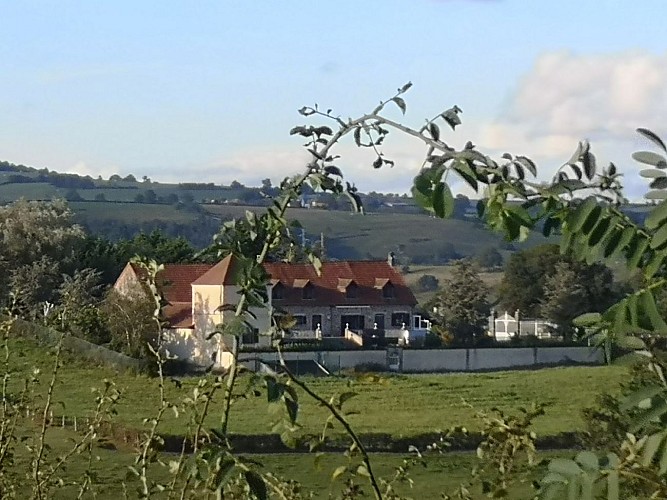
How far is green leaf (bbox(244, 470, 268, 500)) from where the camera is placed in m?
2.09

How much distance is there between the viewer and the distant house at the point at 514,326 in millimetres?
52878

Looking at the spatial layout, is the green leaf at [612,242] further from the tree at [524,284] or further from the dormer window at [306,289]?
the tree at [524,284]

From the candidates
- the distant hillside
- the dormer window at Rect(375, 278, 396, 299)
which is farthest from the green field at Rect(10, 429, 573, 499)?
the distant hillside

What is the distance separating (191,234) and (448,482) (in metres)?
81.3

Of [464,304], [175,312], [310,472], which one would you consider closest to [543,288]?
[464,304]

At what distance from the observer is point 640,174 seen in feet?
6.31

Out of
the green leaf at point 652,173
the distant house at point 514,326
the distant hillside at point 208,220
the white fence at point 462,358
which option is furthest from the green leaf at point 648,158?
the distant hillside at point 208,220

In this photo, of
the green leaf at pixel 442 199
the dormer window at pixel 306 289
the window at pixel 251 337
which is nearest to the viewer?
the green leaf at pixel 442 199

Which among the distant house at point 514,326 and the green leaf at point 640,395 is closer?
the green leaf at point 640,395

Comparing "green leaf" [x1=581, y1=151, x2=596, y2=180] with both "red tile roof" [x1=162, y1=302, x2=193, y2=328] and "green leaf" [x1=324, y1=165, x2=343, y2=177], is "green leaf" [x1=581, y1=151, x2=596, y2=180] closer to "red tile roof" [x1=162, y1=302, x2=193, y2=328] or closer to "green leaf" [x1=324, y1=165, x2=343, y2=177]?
"green leaf" [x1=324, y1=165, x2=343, y2=177]

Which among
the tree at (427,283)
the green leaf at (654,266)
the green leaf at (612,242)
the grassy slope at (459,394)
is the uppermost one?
the green leaf at (612,242)

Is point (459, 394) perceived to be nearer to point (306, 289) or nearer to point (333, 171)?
point (306, 289)

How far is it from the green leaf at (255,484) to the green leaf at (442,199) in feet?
1.96

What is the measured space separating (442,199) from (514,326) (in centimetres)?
5474
